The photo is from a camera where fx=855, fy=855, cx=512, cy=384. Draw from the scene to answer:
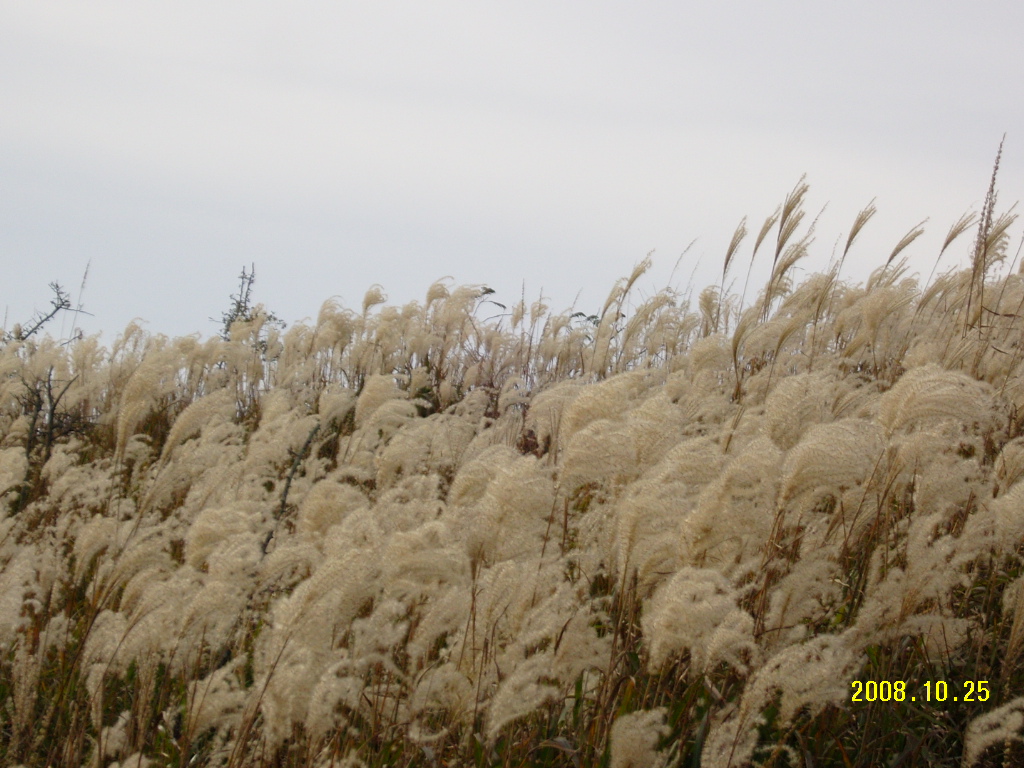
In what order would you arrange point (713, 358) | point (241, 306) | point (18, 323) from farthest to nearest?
point (241, 306) → point (18, 323) → point (713, 358)

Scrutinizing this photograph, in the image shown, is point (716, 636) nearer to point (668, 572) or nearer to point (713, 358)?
point (668, 572)

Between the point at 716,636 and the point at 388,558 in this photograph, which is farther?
the point at 388,558

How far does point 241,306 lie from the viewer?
11570mm

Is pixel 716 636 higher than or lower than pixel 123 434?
lower

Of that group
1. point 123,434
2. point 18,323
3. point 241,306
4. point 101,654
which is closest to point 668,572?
point 101,654

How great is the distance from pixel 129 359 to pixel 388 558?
22.4 feet

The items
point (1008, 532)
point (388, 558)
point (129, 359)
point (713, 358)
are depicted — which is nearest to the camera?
point (388, 558)

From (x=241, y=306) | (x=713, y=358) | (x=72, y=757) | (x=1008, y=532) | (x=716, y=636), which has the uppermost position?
(x=241, y=306)
